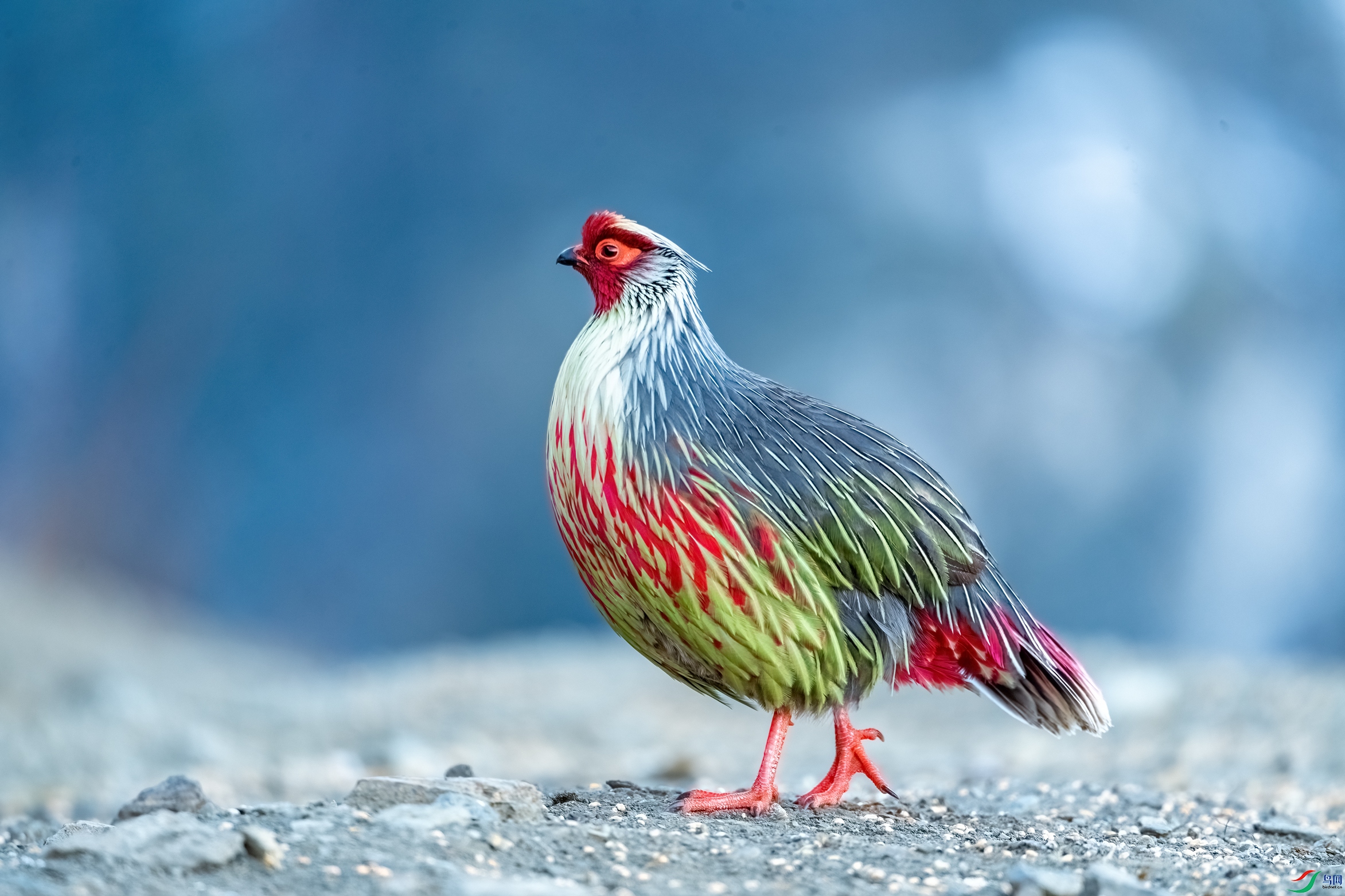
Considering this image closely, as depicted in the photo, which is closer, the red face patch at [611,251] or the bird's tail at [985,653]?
the bird's tail at [985,653]

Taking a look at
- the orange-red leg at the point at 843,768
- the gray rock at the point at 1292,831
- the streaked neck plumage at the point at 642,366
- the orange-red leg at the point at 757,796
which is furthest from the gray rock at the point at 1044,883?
the gray rock at the point at 1292,831

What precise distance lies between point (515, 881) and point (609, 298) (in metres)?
1.90

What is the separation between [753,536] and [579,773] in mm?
3261

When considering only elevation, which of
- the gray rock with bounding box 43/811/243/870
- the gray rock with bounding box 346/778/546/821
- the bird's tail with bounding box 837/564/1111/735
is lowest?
the gray rock with bounding box 43/811/243/870

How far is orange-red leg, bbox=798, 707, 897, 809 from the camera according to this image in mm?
3822

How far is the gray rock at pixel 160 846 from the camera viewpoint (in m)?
2.60

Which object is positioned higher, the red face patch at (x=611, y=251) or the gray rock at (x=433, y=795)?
the red face patch at (x=611, y=251)

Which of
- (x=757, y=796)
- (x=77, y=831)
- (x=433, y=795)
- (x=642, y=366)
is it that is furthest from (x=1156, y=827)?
(x=77, y=831)

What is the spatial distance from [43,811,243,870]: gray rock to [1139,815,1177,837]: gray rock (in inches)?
102

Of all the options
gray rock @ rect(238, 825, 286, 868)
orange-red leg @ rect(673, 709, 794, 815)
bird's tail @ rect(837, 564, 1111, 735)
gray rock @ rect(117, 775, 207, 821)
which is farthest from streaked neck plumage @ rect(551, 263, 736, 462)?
gray rock @ rect(117, 775, 207, 821)

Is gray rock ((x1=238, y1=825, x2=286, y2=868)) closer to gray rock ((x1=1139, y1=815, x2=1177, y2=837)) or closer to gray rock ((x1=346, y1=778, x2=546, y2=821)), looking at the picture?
gray rock ((x1=346, y1=778, x2=546, y2=821))

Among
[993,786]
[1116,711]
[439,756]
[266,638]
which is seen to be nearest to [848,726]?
[993,786]

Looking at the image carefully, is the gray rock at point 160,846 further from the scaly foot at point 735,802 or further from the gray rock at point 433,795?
the scaly foot at point 735,802

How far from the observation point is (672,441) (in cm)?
357
